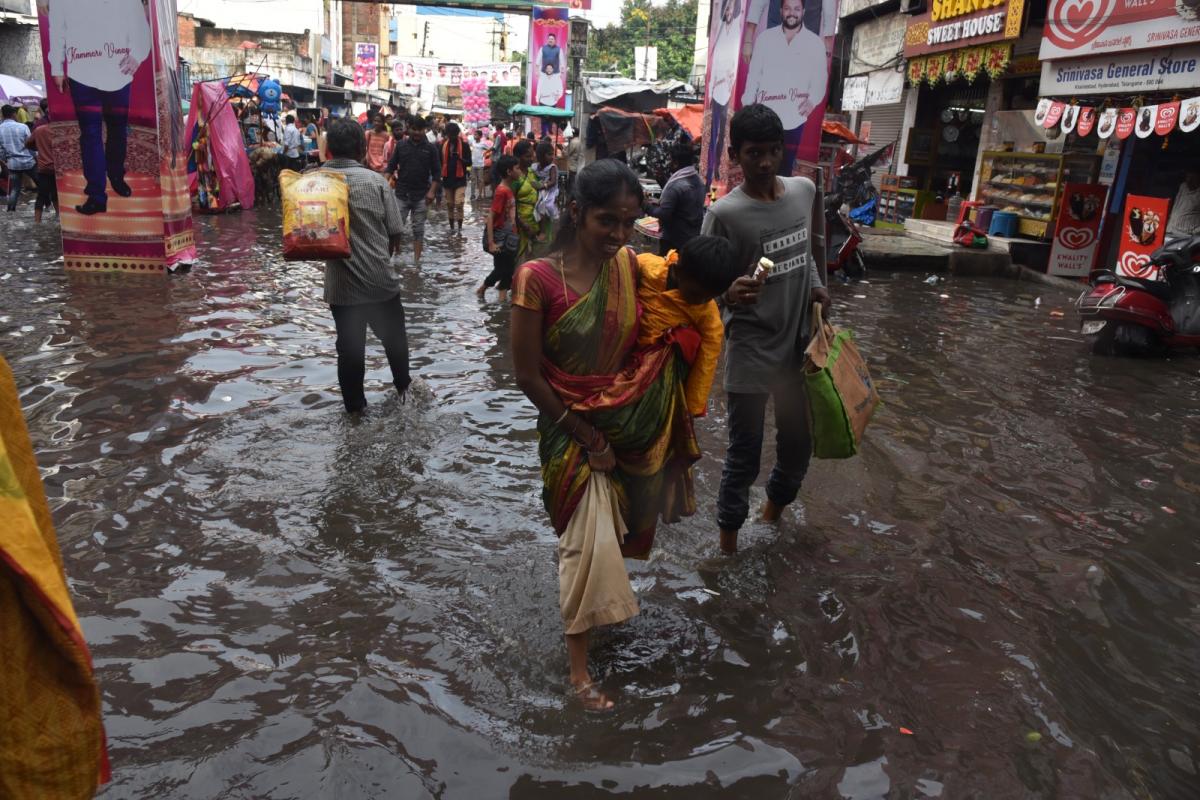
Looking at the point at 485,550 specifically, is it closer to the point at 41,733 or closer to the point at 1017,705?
the point at 1017,705

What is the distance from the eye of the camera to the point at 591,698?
9.78 ft

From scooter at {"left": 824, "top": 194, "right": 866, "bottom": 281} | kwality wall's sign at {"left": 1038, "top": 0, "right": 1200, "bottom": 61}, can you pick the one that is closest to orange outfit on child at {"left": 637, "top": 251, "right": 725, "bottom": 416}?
scooter at {"left": 824, "top": 194, "right": 866, "bottom": 281}

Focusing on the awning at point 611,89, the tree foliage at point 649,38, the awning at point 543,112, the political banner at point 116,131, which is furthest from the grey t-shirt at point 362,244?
the tree foliage at point 649,38

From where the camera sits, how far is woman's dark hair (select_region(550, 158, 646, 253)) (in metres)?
2.76

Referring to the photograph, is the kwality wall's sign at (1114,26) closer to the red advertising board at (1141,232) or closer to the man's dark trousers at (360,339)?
the red advertising board at (1141,232)

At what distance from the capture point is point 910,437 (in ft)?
19.2

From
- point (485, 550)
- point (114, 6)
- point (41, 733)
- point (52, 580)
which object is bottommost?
point (485, 550)

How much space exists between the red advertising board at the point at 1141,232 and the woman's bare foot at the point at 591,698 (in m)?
9.65

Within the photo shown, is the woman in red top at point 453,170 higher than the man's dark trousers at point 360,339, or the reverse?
the woman in red top at point 453,170

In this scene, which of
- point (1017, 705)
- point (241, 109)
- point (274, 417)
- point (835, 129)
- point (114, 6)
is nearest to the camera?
point (1017, 705)

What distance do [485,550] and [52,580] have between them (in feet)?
9.38

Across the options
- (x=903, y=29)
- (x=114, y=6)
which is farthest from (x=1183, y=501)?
(x=903, y=29)

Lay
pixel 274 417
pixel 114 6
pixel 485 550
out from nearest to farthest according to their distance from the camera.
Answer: pixel 485 550 < pixel 274 417 < pixel 114 6

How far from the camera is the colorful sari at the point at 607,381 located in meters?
2.84
